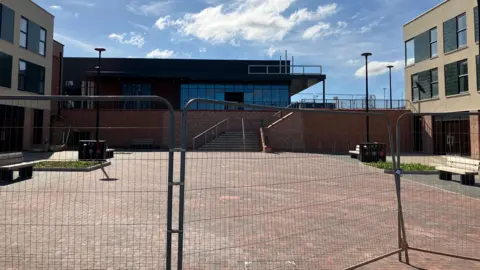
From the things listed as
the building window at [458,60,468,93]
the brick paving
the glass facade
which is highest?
the glass facade

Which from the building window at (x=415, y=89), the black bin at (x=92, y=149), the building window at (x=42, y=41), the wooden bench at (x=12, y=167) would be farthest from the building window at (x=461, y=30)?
the building window at (x=42, y=41)

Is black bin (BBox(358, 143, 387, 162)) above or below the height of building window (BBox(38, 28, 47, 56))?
below

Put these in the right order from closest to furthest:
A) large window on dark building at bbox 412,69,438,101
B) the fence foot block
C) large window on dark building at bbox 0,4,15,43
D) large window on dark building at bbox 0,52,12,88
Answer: the fence foot block, large window on dark building at bbox 0,4,15,43, large window on dark building at bbox 0,52,12,88, large window on dark building at bbox 412,69,438,101

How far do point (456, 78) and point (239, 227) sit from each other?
2407 cm

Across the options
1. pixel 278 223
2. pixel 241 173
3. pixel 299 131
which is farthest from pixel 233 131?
pixel 278 223

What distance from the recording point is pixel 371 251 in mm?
5129

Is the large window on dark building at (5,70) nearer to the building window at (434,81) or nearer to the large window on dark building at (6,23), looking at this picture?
the large window on dark building at (6,23)

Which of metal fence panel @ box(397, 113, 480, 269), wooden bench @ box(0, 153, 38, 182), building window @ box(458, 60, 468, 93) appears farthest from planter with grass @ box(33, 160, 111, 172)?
building window @ box(458, 60, 468, 93)

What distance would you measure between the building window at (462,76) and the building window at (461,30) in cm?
129

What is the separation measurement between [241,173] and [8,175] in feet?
26.9

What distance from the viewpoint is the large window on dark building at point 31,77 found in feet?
86.7

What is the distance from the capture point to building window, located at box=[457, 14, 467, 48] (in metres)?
23.0

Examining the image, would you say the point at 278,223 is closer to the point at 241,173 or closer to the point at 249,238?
the point at 249,238

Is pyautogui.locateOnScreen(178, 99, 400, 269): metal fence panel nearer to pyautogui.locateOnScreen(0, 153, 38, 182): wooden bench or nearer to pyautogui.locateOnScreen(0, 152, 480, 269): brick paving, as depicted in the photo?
pyautogui.locateOnScreen(0, 152, 480, 269): brick paving
